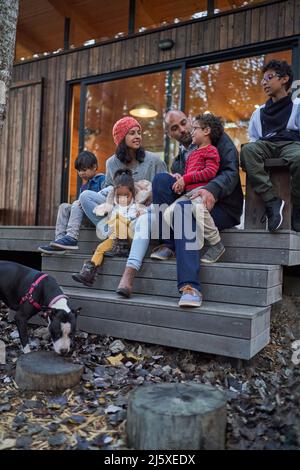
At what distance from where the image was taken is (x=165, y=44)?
5473 millimetres

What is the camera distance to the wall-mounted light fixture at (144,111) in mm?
7113

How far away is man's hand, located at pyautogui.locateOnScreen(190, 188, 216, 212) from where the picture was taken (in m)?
2.72

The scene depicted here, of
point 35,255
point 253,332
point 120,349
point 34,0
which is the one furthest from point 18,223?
point 253,332

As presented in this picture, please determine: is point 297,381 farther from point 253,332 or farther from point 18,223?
point 18,223

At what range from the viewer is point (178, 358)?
103 inches

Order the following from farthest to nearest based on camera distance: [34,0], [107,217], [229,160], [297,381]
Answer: [34,0]
[107,217]
[229,160]
[297,381]

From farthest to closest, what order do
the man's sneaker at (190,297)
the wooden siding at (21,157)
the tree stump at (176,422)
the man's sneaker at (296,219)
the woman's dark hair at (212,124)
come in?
the wooden siding at (21,157) → the man's sneaker at (296,219) → the woman's dark hair at (212,124) → the man's sneaker at (190,297) → the tree stump at (176,422)

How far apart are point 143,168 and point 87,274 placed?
1.10m

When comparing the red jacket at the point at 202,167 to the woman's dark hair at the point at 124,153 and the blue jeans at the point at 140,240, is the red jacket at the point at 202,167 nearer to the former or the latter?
the blue jeans at the point at 140,240

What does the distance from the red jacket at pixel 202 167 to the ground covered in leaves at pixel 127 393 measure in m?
1.16

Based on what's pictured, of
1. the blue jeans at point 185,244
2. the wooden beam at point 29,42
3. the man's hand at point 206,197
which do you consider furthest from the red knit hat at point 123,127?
the wooden beam at point 29,42

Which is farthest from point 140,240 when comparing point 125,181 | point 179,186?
point 125,181

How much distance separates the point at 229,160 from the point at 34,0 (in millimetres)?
5119

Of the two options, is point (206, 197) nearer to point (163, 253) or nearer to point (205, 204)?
point (205, 204)
